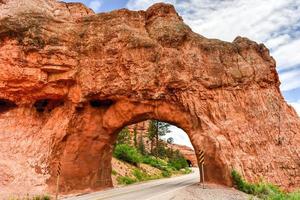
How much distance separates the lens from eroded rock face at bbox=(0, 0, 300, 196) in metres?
22.4

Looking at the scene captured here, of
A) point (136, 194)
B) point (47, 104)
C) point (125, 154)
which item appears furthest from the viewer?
point (125, 154)

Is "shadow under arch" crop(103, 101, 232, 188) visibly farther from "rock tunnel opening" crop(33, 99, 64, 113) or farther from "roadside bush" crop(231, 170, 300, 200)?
"roadside bush" crop(231, 170, 300, 200)

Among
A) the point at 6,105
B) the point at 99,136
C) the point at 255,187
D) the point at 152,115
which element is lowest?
the point at 255,187

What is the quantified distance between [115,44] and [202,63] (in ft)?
20.4

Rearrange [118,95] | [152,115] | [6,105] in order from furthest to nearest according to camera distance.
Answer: [152,115], [6,105], [118,95]

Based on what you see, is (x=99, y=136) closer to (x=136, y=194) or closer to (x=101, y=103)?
(x=101, y=103)

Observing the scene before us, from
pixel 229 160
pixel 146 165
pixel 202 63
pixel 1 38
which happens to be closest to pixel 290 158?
pixel 229 160

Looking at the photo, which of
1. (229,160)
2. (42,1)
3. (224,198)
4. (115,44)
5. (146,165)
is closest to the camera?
(224,198)

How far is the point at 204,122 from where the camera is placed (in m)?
23.4

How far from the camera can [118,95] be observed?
2439cm

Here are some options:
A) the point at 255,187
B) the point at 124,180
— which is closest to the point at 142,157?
the point at 124,180

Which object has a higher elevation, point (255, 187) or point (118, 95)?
point (118, 95)

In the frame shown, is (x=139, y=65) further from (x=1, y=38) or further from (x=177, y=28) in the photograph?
(x=1, y=38)

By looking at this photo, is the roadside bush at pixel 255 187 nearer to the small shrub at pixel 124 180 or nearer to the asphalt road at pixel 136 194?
the asphalt road at pixel 136 194
